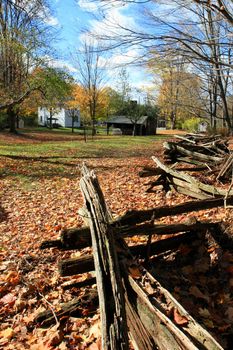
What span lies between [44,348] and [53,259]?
68.9 inches

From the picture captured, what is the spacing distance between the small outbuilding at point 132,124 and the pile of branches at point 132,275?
41399 mm

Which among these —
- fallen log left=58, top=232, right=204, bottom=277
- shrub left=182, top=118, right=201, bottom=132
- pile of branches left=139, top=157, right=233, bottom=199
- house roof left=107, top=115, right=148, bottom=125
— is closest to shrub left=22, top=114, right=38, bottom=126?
house roof left=107, top=115, right=148, bottom=125

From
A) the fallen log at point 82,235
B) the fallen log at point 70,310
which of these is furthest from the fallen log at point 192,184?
the fallen log at point 70,310

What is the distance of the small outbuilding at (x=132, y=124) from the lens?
4572 centimetres

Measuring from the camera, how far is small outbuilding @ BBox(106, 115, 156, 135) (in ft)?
150

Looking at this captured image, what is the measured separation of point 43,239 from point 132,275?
306 cm

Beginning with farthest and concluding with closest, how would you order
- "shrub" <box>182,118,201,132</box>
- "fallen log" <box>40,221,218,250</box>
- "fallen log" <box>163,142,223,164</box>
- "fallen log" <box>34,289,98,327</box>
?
1. "shrub" <box>182,118,201,132</box>
2. "fallen log" <box>163,142,223,164</box>
3. "fallen log" <box>40,221,218,250</box>
4. "fallen log" <box>34,289,98,327</box>

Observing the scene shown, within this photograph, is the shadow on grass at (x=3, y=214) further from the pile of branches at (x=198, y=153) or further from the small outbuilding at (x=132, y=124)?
the small outbuilding at (x=132, y=124)

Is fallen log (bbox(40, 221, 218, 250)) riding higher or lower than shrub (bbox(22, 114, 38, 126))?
lower

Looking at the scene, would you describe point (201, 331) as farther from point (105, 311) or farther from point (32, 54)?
point (32, 54)

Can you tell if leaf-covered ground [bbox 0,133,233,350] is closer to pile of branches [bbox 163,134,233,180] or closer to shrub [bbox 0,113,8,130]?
pile of branches [bbox 163,134,233,180]

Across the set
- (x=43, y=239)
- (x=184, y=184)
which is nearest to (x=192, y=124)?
(x=184, y=184)

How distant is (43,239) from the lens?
211 inches

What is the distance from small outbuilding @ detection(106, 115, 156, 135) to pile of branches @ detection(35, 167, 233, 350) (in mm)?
41399
